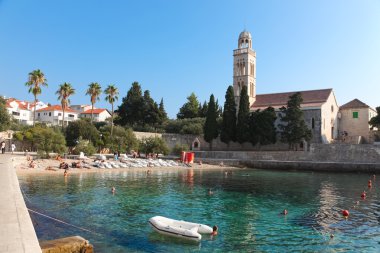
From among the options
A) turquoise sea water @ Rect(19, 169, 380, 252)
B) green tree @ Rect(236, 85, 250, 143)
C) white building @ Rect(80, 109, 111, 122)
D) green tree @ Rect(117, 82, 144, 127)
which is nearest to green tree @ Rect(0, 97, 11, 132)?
turquoise sea water @ Rect(19, 169, 380, 252)

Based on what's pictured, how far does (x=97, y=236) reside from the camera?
41.2ft

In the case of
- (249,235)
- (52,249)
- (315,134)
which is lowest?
(249,235)

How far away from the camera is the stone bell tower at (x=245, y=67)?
71.1 metres

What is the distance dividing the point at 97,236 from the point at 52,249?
14.4 ft

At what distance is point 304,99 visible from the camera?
64312mm

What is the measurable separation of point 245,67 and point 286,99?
37.8ft

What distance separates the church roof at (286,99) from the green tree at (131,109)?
26216mm

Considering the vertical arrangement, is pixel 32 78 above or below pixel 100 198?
above

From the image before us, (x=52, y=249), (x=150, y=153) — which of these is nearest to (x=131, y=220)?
(x=52, y=249)

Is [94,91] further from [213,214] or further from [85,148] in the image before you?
[213,214]

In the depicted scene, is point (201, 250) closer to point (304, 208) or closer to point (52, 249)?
point (52, 249)

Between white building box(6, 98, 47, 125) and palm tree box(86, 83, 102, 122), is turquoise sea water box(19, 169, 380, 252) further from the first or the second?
white building box(6, 98, 47, 125)

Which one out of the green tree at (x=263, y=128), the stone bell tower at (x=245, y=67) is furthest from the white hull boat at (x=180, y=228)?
the stone bell tower at (x=245, y=67)

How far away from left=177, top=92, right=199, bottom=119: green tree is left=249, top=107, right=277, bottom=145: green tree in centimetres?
3362
